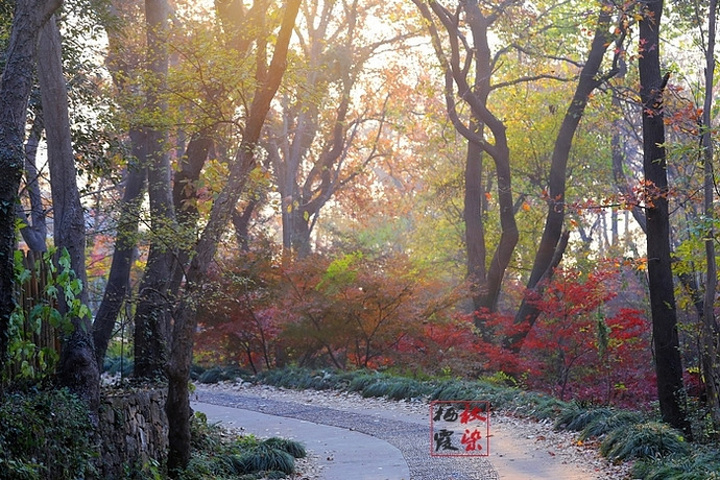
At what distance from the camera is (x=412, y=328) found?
15305 millimetres

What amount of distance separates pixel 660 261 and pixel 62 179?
638 cm

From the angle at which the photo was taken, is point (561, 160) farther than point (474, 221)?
No

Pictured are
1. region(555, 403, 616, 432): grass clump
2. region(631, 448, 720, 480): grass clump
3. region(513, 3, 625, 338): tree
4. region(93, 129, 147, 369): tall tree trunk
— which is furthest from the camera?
region(513, 3, 625, 338): tree

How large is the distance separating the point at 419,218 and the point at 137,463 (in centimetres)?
2315

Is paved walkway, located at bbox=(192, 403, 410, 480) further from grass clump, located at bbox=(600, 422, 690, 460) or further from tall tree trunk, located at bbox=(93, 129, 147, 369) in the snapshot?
tall tree trunk, located at bbox=(93, 129, 147, 369)

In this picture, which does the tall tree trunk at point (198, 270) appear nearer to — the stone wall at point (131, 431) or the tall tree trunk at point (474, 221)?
the stone wall at point (131, 431)

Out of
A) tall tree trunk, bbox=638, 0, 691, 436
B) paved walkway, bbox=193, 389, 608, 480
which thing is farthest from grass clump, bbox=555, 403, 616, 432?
tall tree trunk, bbox=638, 0, 691, 436

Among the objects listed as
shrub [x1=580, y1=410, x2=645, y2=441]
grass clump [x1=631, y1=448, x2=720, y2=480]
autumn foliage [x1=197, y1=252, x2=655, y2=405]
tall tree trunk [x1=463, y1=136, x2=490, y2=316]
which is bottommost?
grass clump [x1=631, y1=448, x2=720, y2=480]

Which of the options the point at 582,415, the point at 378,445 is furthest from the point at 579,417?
the point at 378,445

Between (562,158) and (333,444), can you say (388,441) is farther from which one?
(562,158)

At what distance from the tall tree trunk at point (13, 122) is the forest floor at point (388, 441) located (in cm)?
379

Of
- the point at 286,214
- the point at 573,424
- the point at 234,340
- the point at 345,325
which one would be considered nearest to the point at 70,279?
the point at 573,424

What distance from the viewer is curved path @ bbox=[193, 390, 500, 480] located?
8.16 meters

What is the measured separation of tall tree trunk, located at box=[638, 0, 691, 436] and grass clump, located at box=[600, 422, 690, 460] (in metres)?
0.90
